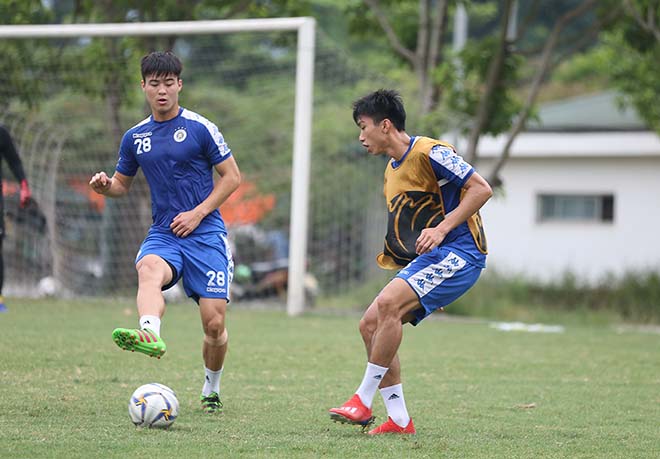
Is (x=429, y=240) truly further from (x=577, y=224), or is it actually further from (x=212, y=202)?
(x=577, y=224)

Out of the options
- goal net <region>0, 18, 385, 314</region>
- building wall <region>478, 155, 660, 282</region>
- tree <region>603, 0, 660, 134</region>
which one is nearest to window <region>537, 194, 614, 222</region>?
building wall <region>478, 155, 660, 282</region>

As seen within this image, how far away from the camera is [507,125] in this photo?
17891 mm

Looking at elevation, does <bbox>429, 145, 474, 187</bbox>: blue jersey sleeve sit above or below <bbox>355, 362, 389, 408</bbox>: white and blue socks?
above

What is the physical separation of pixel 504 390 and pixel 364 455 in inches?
128

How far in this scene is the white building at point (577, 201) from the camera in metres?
22.8

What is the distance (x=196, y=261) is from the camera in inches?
260

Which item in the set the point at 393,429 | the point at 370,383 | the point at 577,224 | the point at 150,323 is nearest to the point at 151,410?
the point at 150,323

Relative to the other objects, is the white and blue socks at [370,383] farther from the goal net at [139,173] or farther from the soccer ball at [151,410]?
the goal net at [139,173]

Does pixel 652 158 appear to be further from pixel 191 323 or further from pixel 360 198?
pixel 191 323

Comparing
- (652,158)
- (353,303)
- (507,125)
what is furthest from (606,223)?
(353,303)

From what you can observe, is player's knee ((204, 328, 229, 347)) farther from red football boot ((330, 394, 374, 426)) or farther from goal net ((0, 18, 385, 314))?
goal net ((0, 18, 385, 314))

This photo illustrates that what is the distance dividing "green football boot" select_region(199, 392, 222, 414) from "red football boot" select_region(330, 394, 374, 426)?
48.2 inches

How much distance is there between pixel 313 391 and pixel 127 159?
231 centimetres

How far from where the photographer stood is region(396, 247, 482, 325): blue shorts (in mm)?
6023
